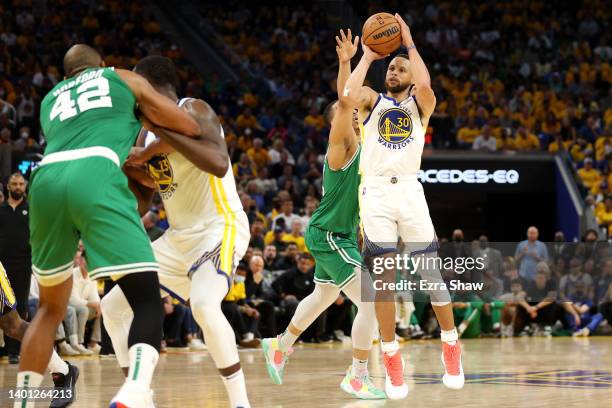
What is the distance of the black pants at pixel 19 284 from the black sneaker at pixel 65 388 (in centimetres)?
409

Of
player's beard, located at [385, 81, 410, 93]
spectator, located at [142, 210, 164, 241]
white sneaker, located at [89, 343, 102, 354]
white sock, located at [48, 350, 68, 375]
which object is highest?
player's beard, located at [385, 81, 410, 93]

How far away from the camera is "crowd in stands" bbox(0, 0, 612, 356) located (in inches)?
621

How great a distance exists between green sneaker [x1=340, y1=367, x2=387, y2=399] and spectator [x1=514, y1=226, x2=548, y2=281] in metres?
10.0

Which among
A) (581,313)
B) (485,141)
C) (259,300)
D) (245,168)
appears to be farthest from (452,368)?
(485,141)

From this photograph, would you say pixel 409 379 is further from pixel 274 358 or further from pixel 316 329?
pixel 316 329

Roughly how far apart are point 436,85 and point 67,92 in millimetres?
20180

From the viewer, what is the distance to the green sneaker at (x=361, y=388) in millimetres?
7652

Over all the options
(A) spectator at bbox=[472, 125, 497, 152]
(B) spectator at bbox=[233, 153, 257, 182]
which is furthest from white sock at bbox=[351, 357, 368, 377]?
(A) spectator at bbox=[472, 125, 497, 152]

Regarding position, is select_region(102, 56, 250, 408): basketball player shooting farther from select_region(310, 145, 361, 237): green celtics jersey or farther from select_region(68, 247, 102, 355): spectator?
select_region(68, 247, 102, 355): spectator

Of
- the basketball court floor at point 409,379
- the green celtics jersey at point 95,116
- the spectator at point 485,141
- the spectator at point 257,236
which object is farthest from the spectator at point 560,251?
the green celtics jersey at point 95,116

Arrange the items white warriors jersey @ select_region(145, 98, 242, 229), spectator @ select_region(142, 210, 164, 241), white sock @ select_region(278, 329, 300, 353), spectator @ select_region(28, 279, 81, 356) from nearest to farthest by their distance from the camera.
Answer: white warriors jersey @ select_region(145, 98, 242, 229)
white sock @ select_region(278, 329, 300, 353)
spectator @ select_region(28, 279, 81, 356)
spectator @ select_region(142, 210, 164, 241)

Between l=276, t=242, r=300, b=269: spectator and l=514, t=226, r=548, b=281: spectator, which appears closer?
l=276, t=242, r=300, b=269: spectator

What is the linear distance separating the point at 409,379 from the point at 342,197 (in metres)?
1.97

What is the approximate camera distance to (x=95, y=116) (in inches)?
201
